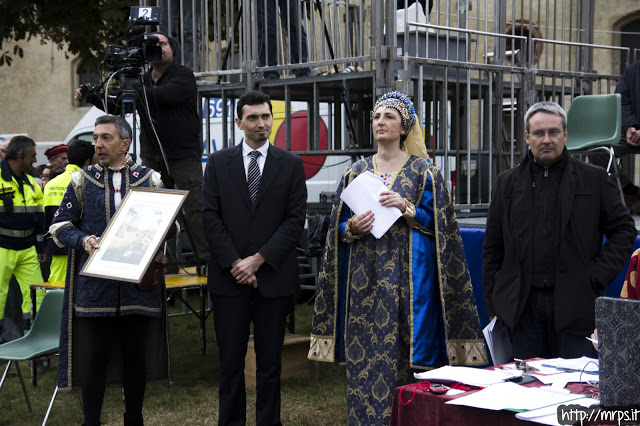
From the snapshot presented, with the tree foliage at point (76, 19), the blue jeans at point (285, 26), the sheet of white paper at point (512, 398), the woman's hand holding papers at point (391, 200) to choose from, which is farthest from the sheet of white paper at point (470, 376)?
the tree foliage at point (76, 19)

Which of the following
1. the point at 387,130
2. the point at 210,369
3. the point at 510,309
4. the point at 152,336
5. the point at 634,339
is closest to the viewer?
the point at 634,339

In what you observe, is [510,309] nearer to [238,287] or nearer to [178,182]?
[238,287]

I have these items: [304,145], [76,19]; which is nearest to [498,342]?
[304,145]

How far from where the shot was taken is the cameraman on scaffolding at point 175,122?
632 centimetres

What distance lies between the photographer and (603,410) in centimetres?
227

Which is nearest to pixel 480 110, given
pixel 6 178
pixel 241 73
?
pixel 241 73

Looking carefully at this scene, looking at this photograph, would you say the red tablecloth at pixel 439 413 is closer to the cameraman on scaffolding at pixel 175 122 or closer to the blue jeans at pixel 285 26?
the cameraman on scaffolding at pixel 175 122

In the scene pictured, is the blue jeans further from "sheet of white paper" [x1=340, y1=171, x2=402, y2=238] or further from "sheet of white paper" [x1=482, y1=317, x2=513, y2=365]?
"sheet of white paper" [x1=482, y1=317, x2=513, y2=365]

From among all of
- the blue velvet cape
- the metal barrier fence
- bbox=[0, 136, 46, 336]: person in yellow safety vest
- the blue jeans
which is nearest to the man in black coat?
the blue velvet cape

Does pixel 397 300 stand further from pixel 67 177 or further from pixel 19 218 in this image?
pixel 19 218

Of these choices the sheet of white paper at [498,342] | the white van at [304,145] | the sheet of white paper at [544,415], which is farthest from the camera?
the white van at [304,145]

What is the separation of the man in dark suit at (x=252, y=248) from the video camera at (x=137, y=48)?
5.26 feet

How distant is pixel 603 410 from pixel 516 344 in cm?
156

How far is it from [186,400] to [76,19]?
7.87 metres
